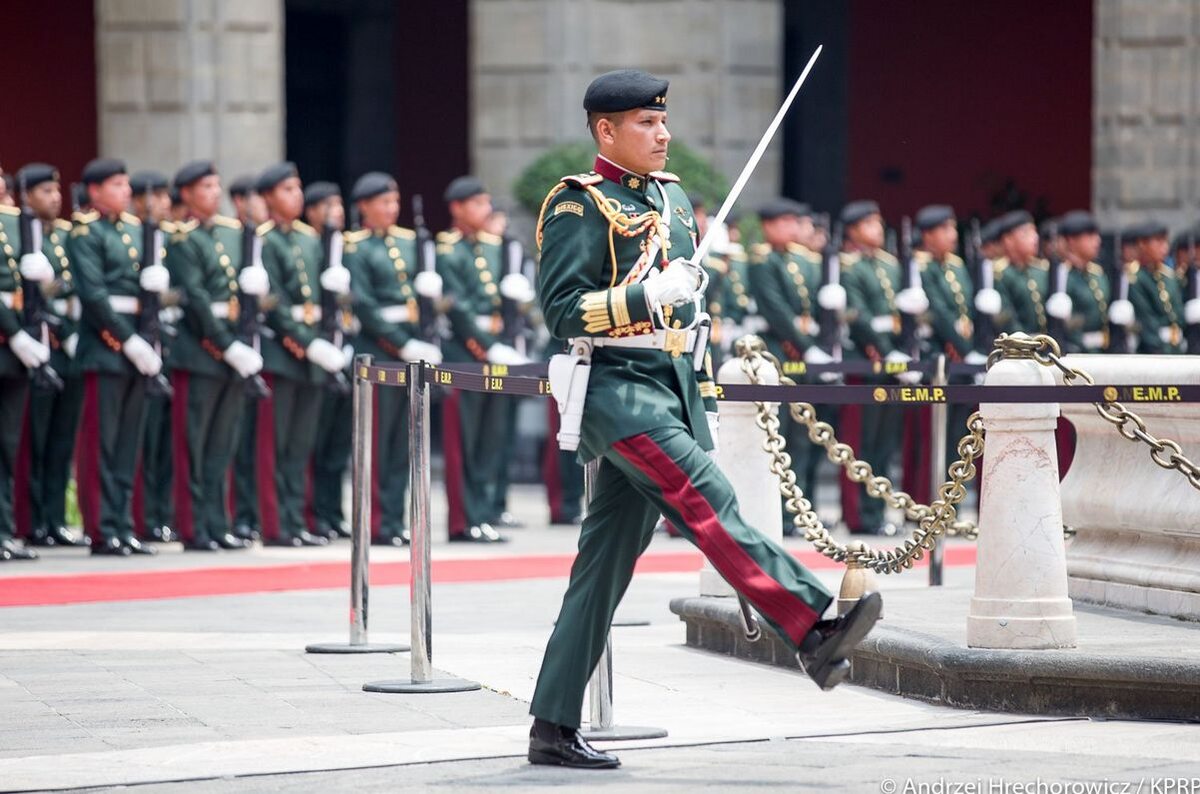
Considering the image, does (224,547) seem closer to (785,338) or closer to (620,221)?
(785,338)

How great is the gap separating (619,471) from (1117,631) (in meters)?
2.09

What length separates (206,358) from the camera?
12.3m

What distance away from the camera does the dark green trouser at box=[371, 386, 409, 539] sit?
12836 mm

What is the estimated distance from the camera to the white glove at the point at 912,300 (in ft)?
45.9

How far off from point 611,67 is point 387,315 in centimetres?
500

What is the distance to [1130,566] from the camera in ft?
26.4

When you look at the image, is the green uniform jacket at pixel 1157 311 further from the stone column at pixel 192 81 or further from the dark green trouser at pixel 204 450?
the stone column at pixel 192 81

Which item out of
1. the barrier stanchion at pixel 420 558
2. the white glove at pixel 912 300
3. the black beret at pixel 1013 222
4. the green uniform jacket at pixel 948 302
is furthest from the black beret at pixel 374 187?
the barrier stanchion at pixel 420 558

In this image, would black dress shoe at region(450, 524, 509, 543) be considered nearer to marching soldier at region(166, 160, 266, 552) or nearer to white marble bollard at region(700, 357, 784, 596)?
marching soldier at region(166, 160, 266, 552)

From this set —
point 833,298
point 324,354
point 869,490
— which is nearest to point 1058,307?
point 833,298

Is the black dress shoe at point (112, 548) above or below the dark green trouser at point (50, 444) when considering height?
below

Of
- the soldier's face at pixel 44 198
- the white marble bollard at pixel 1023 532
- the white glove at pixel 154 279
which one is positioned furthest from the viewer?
the soldier's face at pixel 44 198

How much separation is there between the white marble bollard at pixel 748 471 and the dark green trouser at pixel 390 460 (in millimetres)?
4450

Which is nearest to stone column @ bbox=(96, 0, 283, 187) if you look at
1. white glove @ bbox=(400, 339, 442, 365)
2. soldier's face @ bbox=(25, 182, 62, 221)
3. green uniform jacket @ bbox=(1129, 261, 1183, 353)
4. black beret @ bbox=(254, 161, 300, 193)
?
black beret @ bbox=(254, 161, 300, 193)
